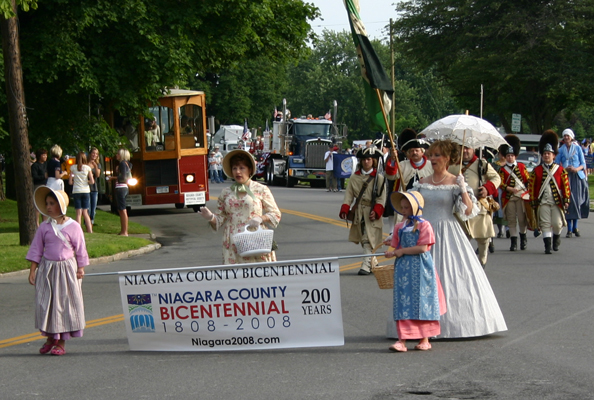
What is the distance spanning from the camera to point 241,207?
8.23 m

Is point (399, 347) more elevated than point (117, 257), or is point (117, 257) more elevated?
point (399, 347)

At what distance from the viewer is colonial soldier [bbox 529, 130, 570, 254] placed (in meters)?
14.7

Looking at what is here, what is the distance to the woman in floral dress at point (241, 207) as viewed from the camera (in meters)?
8.19

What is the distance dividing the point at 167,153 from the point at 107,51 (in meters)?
5.02

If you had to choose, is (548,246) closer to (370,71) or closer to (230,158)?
(370,71)

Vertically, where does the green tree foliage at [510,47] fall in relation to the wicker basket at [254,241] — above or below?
above

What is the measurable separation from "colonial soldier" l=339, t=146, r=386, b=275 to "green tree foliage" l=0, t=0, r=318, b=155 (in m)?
8.59

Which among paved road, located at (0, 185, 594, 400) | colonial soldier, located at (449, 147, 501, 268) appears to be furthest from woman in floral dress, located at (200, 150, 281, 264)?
colonial soldier, located at (449, 147, 501, 268)

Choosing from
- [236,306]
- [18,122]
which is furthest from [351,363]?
[18,122]

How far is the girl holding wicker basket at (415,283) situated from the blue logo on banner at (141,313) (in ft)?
6.86

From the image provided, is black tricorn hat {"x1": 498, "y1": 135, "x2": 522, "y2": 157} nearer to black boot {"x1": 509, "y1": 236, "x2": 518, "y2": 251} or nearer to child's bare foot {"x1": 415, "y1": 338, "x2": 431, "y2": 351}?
black boot {"x1": 509, "y1": 236, "x2": 518, "y2": 251}

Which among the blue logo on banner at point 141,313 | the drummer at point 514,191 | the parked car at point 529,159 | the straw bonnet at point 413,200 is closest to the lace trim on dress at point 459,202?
the straw bonnet at point 413,200

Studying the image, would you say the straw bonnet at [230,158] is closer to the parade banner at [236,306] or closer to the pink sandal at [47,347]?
the parade banner at [236,306]

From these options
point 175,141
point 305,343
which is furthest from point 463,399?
point 175,141
